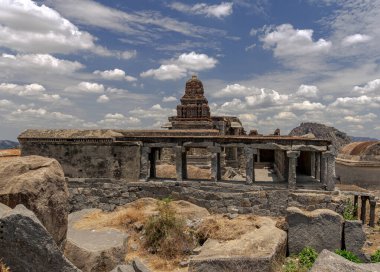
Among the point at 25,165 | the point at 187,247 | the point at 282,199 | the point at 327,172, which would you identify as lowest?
the point at 187,247

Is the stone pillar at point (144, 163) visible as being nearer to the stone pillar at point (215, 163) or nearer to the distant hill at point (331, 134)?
the stone pillar at point (215, 163)

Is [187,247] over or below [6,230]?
below

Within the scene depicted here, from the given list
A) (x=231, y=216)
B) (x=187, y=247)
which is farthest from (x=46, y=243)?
(x=231, y=216)

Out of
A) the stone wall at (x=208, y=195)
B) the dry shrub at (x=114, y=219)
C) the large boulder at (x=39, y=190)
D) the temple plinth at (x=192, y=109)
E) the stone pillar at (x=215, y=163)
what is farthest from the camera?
the temple plinth at (x=192, y=109)

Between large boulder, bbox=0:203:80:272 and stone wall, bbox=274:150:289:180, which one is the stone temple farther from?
large boulder, bbox=0:203:80:272

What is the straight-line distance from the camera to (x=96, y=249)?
6977mm

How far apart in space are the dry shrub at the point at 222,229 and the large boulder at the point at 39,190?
4592mm

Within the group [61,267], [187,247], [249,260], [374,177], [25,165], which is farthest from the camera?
[374,177]

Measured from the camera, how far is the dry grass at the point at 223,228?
360 inches

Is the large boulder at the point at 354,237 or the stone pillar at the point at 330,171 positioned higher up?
the stone pillar at the point at 330,171

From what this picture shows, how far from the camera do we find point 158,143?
42.2 ft

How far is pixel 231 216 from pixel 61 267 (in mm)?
7651

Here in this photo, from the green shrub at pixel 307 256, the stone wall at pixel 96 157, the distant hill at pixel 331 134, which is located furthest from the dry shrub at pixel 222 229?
the distant hill at pixel 331 134

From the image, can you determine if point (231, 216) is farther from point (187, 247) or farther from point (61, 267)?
point (61, 267)
